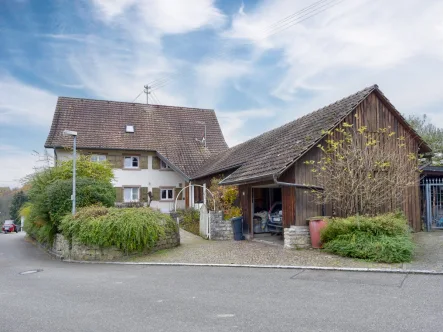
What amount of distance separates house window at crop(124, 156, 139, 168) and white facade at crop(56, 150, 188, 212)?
413 mm

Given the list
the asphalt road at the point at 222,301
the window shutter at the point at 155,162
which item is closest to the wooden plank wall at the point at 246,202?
the asphalt road at the point at 222,301

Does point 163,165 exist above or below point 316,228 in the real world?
above

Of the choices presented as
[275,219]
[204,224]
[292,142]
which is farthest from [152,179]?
[292,142]

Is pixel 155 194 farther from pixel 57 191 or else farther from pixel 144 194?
pixel 57 191

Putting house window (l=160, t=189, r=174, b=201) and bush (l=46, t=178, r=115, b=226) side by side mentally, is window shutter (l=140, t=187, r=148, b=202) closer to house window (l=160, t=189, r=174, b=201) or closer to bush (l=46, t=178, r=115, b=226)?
house window (l=160, t=189, r=174, b=201)

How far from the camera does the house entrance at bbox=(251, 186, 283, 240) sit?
16.7m

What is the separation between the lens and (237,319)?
5.86 metres

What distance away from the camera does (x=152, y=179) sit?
96.9ft

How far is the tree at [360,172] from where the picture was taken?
42.4ft

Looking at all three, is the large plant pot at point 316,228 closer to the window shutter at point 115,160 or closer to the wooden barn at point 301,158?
the wooden barn at point 301,158

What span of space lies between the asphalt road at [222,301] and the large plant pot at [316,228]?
9.99 ft

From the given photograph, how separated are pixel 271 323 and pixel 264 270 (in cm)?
441

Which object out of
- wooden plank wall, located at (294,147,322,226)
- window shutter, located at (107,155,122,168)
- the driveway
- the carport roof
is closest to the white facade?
window shutter, located at (107,155,122,168)

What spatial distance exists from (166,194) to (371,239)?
68.6 feet
